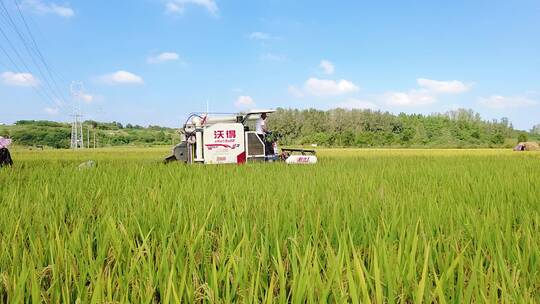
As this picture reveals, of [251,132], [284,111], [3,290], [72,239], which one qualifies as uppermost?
[284,111]

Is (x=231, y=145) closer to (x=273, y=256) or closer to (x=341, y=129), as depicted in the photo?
(x=273, y=256)

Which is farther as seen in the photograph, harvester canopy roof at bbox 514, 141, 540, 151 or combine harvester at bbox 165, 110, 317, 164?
harvester canopy roof at bbox 514, 141, 540, 151

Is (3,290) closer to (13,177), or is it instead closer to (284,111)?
(13,177)

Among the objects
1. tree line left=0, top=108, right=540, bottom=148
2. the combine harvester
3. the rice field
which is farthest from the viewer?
tree line left=0, top=108, right=540, bottom=148

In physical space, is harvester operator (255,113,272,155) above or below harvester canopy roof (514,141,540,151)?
above

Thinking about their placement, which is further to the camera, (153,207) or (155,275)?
(153,207)

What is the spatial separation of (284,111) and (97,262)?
72895 millimetres

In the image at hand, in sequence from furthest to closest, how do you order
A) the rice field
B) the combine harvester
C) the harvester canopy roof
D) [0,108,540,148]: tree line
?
[0,108,540,148]: tree line → the harvester canopy roof → the combine harvester → the rice field

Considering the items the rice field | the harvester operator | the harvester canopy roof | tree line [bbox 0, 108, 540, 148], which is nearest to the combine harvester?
the harvester operator

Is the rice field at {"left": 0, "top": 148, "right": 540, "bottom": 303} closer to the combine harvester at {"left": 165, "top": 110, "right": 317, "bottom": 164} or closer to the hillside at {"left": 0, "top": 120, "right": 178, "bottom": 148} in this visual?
the combine harvester at {"left": 165, "top": 110, "right": 317, "bottom": 164}

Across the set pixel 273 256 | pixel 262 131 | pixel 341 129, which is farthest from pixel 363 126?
pixel 273 256

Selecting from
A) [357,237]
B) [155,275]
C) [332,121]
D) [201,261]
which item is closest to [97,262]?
[155,275]

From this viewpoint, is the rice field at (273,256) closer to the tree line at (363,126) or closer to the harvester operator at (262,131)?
the harvester operator at (262,131)

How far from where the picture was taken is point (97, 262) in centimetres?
153
